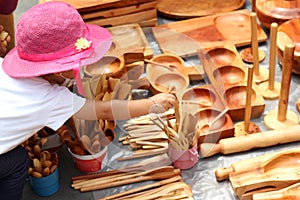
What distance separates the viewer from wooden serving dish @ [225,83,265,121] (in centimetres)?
123

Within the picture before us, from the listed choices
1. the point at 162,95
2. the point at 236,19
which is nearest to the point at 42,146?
the point at 162,95

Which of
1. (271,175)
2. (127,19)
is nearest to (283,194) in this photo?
(271,175)

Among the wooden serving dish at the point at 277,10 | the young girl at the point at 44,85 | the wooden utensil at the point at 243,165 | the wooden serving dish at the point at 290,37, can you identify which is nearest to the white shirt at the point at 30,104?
the young girl at the point at 44,85

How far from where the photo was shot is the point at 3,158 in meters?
1.04

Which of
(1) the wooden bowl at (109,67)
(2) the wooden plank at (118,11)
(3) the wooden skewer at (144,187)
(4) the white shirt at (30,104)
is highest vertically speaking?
(4) the white shirt at (30,104)

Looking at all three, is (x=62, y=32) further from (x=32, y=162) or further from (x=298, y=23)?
(x=298, y=23)

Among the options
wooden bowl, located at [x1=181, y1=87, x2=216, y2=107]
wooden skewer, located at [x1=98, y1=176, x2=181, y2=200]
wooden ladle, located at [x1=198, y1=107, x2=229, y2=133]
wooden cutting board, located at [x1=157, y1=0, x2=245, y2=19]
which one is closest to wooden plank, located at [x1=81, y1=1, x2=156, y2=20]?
wooden cutting board, located at [x1=157, y1=0, x2=245, y2=19]

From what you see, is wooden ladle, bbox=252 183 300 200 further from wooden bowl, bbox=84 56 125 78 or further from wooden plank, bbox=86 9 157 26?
wooden plank, bbox=86 9 157 26

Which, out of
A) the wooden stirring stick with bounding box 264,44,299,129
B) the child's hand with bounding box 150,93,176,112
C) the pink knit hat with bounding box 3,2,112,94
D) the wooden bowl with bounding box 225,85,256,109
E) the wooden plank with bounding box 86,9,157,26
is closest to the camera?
the pink knit hat with bounding box 3,2,112,94

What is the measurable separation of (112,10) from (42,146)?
1.59 feet

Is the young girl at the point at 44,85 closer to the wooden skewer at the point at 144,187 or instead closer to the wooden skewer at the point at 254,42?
the wooden skewer at the point at 144,187

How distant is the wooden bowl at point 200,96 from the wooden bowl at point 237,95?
42 millimetres

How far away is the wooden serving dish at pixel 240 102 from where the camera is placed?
1.23m

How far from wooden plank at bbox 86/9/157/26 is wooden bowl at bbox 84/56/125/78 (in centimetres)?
20
